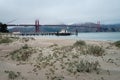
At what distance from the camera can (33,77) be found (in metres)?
10.2

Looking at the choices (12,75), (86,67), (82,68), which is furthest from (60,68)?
(12,75)

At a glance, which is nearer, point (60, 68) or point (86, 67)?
point (86, 67)

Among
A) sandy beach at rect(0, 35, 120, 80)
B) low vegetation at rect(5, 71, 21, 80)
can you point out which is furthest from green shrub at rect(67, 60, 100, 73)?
low vegetation at rect(5, 71, 21, 80)

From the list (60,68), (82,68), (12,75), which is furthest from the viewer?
(60,68)

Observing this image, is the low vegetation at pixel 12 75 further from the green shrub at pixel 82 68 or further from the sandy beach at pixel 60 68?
the green shrub at pixel 82 68

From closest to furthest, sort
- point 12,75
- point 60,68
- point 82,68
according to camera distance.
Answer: point 12,75 < point 82,68 < point 60,68

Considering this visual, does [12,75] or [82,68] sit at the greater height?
[82,68]

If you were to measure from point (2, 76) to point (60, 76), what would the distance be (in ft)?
8.21

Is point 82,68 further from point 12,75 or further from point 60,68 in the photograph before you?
point 12,75

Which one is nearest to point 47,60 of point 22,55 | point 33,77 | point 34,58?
point 34,58

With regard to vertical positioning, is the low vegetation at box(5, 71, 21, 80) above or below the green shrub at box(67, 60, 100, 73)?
below

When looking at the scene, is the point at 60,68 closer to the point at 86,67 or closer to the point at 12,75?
the point at 86,67

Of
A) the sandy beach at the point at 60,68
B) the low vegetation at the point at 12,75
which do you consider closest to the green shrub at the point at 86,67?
the sandy beach at the point at 60,68

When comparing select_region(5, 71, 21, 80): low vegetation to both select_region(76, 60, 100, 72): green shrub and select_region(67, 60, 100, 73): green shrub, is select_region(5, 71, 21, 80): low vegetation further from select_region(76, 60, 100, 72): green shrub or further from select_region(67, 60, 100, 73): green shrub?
select_region(76, 60, 100, 72): green shrub
